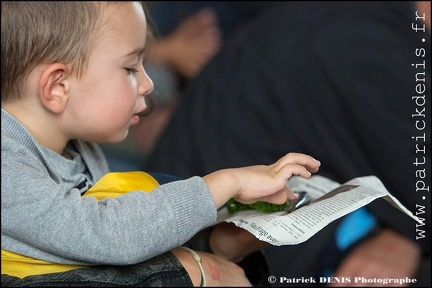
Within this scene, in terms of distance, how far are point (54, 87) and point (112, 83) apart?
0.05 metres

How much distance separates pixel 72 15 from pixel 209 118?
1.72 ft

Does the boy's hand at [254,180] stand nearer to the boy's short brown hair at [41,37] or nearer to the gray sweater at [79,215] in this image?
the gray sweater at [79,215]

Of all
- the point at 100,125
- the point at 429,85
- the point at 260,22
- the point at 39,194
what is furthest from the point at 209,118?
the point at 39,194

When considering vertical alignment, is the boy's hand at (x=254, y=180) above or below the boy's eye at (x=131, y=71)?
below

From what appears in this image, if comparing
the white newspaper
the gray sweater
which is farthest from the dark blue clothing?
the gray sweater

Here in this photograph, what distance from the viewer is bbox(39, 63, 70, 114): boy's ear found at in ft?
2.24

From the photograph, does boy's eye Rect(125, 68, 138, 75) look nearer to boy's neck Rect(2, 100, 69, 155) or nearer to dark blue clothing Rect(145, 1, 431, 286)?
boy's neck Rect(2, 100, 69, 155)

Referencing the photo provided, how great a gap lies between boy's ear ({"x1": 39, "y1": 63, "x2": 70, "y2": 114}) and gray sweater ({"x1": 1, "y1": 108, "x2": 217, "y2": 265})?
4 centimetres

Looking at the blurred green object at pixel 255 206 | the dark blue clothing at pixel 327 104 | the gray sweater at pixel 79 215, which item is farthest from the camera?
the dark blue clothing at pixel 327 104

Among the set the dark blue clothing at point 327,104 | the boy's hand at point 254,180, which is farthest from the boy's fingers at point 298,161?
the dark blue clothing at point 327,104

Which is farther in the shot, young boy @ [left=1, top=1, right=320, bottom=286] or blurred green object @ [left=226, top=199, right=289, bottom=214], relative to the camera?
blurred green object @ [left=226, top=199, right=289, bottom=214]

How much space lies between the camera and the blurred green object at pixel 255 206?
746 mm

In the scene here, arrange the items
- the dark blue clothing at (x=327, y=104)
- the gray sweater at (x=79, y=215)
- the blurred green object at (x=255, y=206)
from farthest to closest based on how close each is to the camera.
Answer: the dark blue clothing at (x=327, y=104) < the blurred green object at (x=255, y=206) < the gray sweater at (x=79, y=215)

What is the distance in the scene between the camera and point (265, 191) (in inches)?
27.5
